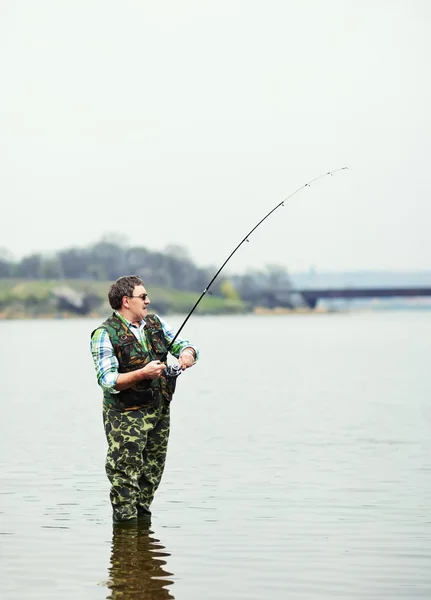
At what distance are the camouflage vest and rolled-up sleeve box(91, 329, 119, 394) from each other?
6cm

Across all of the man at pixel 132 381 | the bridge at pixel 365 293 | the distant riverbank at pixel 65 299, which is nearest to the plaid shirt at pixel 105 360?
the man at pixel 132 381

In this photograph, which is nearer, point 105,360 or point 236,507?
point 105,360

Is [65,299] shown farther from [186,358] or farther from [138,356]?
[186,358]

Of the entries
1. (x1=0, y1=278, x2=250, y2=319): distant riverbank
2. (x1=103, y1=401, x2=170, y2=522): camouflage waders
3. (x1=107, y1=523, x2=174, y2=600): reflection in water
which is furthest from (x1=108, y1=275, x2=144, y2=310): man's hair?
(x1=0, y1=278, x2=250, y2=319): distant riverbank

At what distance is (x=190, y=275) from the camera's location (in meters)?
172

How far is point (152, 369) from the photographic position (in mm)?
8477

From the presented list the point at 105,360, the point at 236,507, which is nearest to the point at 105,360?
the point at 105,360

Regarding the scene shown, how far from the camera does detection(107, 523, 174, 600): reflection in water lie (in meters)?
7.77

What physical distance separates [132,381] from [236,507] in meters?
2.69

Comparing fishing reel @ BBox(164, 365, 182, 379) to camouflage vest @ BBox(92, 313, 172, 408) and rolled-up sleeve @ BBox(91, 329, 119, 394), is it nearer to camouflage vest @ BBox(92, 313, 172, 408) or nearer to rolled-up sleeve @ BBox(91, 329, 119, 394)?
camouflage vest @ BBox(92, 313, 172, 408)

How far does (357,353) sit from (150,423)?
150 feet

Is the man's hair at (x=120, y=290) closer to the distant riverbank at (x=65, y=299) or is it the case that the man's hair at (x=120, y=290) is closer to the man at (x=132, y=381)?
the man at (x=132, y=381)

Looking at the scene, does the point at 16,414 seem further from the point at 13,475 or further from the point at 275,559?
the point at 275,559

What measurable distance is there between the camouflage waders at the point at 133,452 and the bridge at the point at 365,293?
418 feet
